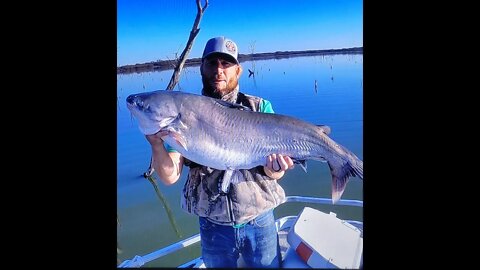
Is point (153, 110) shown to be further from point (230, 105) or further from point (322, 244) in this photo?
point (322, 244)

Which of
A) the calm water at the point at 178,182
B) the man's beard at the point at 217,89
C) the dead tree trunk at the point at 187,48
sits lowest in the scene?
the calm water at the point at 178,182

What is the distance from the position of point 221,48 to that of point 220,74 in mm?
168

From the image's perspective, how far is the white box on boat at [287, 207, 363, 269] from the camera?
7.20ft

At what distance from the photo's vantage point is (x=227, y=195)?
2.12 metres

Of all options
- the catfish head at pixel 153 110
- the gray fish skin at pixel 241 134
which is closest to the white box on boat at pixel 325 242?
the gray fish skin at pixel 241 134

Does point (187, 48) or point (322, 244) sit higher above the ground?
point (187, 48)

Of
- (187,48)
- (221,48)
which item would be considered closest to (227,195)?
(221,48)

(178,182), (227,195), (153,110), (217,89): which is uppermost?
(217,89)

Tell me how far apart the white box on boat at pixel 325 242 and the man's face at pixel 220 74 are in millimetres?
1134

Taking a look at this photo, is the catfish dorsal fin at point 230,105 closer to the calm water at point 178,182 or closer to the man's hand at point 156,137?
the man's hand at point 156,137

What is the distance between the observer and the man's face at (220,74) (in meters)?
2.13

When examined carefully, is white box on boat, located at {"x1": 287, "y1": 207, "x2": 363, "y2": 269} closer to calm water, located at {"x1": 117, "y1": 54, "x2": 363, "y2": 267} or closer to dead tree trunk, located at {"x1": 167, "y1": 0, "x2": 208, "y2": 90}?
calm water, located at {"x1": 117, "y1": 54, "x2": 363, "y2": 267}
